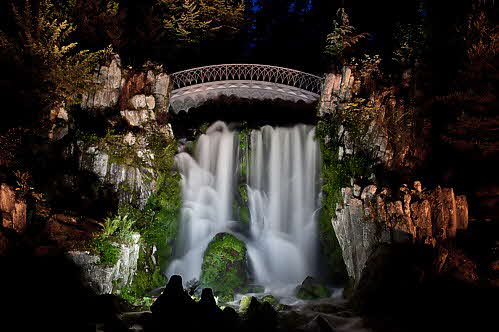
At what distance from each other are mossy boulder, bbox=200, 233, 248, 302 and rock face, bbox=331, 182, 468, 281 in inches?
127

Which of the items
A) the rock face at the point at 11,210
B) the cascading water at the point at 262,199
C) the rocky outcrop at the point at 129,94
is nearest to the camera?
the rock face at the point at 11,210

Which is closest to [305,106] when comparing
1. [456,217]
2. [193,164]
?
[193,164]

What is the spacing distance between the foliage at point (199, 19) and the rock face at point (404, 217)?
12.4 m

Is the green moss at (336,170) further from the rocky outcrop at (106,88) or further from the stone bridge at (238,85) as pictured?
the rocky outcrop at (106,88)

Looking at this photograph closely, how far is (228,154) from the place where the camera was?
564 inches

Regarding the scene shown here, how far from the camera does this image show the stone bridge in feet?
51.7

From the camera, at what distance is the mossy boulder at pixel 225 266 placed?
10.5 m

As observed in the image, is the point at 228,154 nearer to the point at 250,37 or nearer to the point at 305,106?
the point at 305,106

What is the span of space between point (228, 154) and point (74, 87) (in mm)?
5686

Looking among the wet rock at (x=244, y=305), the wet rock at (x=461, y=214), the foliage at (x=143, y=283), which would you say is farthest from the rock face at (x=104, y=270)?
the wet rock at (x=461, y=214)

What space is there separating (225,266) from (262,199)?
364 cm

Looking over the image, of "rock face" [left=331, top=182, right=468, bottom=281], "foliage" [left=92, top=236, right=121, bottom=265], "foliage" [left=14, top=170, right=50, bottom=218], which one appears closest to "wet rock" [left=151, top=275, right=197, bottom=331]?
"foliage" [left=92, top=236, right=121, bottom=265]

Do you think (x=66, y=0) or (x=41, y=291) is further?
(x=66, y=0)

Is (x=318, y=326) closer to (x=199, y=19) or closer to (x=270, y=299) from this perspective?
(x=270, y=299)
